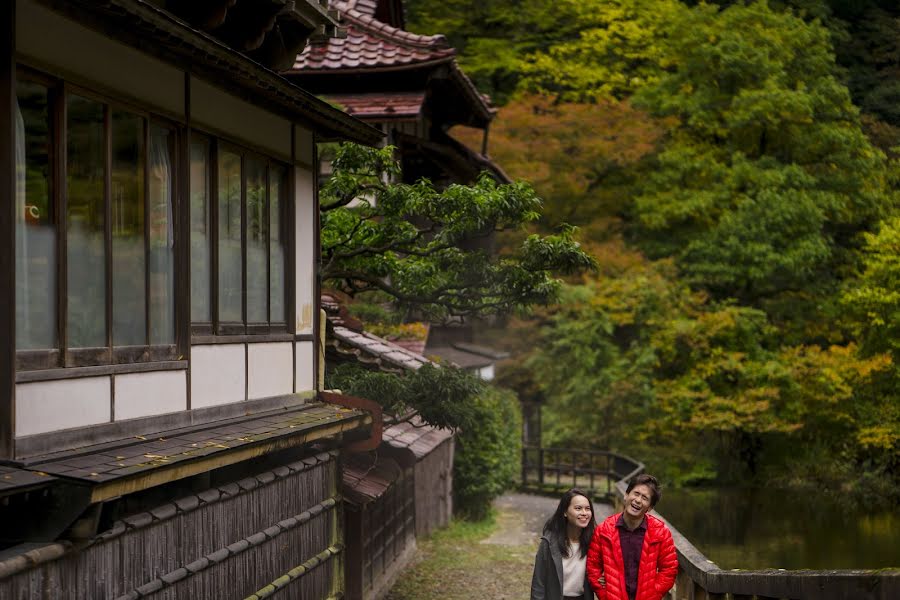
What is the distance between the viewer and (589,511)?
301 inches

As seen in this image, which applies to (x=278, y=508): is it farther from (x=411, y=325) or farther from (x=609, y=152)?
(x=609, y=152)

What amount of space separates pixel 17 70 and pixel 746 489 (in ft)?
92.0

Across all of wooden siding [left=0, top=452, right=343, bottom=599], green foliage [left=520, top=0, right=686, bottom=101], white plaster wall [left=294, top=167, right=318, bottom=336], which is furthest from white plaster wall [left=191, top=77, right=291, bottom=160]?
green foliage [left=520, top=0, right=686, bottom=101]

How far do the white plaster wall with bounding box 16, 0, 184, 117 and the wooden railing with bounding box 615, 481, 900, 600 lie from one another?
5.48 meters

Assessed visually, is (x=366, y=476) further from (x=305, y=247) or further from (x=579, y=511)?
(x=579, y=511)

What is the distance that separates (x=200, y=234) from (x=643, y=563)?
4.27m

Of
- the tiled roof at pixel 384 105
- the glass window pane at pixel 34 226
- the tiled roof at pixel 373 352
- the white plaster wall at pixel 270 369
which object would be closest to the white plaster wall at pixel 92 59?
the glass window pane at pixel 34 226

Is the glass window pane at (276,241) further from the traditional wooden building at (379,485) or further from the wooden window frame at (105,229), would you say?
the traditional wooden building at (379,485)

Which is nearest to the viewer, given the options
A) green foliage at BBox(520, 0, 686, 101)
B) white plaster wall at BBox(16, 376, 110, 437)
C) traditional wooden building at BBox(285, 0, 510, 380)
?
white plaster wall at BBox(16, 376, 110, 437)

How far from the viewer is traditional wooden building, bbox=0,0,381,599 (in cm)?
624

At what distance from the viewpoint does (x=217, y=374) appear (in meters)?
8.98

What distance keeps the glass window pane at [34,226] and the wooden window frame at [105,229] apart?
0.04m

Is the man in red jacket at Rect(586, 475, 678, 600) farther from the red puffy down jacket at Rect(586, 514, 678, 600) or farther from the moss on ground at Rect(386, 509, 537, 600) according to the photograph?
the moss on ground at Rect(386, 509, 537, 600)

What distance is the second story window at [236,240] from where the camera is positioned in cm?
883
